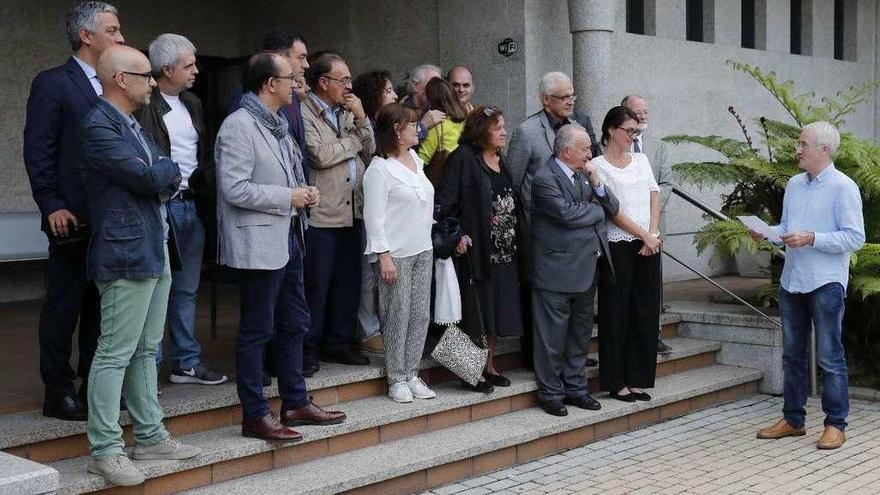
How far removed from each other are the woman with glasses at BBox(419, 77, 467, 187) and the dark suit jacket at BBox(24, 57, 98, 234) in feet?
8.30

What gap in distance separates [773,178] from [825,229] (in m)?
1.96

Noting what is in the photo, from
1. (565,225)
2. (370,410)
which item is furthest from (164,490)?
(565,225)

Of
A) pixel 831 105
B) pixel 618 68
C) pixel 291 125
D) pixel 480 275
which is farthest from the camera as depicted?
pixel 618 68

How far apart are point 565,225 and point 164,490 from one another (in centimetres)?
299

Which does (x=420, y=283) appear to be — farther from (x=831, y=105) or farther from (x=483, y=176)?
(x=831, y=105)

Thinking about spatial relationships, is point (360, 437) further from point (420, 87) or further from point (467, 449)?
point (420, 87)

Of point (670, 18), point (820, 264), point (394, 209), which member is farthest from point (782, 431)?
point (670, 18)

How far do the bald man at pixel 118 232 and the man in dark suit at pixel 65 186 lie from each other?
37cm

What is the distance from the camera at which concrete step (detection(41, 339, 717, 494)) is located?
16.5 ft

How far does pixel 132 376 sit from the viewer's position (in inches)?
194

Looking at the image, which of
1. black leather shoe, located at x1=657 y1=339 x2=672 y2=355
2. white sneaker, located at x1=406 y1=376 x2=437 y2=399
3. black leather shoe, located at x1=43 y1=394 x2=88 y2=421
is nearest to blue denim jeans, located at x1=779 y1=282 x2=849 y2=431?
black leather shoe, located at x1=657 y1=339 x2=672 y2=355

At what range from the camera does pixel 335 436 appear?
5.86 metres

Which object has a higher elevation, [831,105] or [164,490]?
[831,105]

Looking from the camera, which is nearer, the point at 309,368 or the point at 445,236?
the point at 309,368
